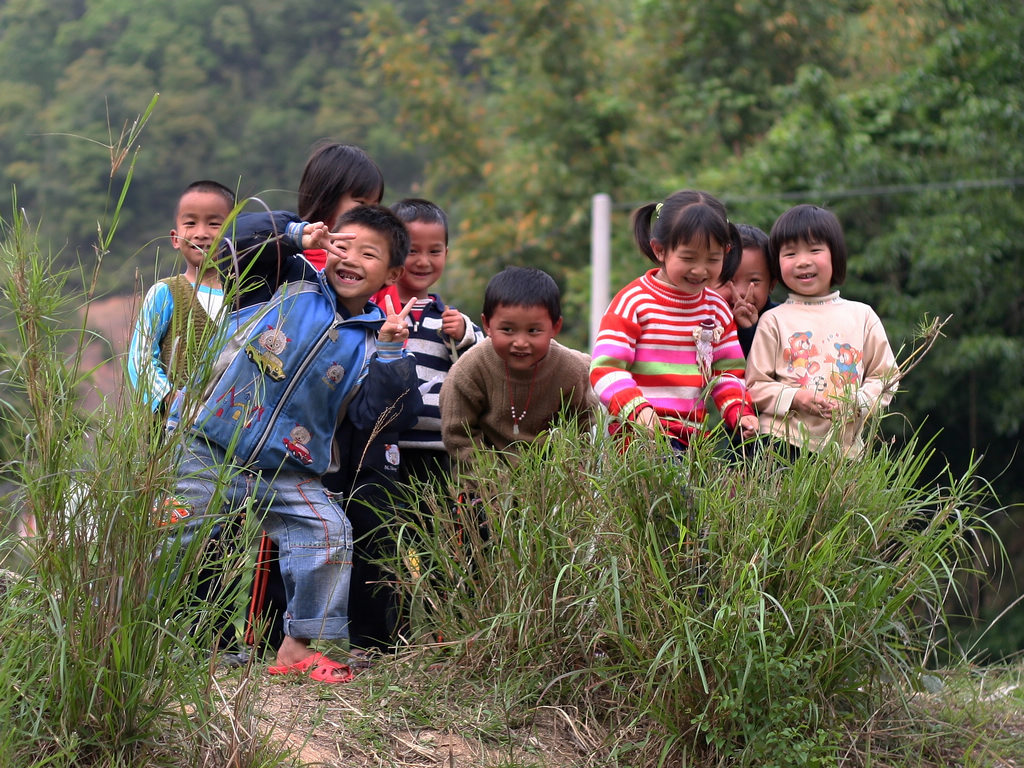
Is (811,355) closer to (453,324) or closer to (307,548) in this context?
(453,324)

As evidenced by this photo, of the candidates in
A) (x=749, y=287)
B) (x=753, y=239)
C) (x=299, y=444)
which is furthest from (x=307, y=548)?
(x=753, y=239)

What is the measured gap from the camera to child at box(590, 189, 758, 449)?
150 inches

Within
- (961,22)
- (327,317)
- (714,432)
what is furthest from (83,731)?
(961,22)

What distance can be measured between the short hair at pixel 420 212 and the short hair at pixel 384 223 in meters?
0.56

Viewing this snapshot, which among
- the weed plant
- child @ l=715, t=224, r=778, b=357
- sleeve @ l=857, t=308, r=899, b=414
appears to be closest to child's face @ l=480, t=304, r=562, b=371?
the weed plant

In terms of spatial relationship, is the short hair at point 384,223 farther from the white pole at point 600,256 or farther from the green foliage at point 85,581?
the white pole at point 600,256

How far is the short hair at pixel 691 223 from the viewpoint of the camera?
381 centimetres

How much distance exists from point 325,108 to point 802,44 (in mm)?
13711

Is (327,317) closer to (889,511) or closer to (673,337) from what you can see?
(673,337)

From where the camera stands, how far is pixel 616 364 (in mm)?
3795

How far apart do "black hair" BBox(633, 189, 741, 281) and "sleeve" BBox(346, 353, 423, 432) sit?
95 cm

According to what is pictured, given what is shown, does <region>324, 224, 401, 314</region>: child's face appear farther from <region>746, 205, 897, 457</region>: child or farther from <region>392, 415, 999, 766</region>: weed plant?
<region>746, 205, 897, 457</region>: child

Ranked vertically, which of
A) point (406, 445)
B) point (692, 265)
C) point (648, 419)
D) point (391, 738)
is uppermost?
point (692, 265)

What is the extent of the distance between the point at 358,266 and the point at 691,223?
1.08 metres
